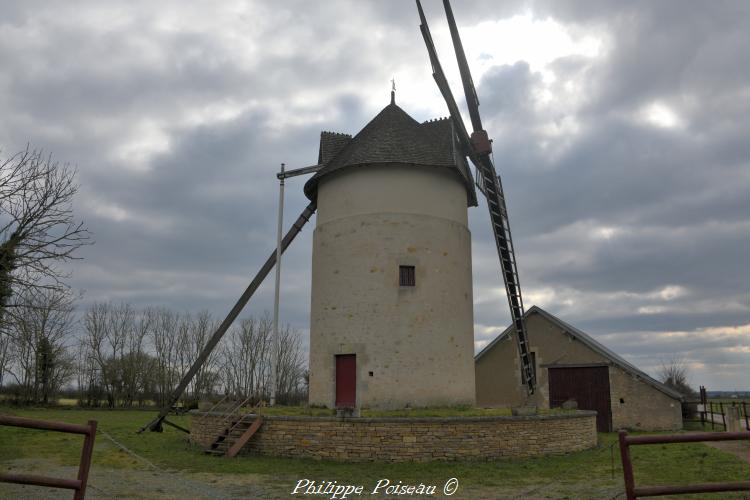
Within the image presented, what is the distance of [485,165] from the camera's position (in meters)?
20.1

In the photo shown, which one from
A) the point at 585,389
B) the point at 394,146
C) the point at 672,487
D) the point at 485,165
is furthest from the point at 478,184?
the point at 672,487

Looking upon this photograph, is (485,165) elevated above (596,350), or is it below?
above

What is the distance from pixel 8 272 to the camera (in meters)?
11.8

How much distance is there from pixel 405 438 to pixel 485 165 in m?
10.3

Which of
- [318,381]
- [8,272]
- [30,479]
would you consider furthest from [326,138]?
[30,479]

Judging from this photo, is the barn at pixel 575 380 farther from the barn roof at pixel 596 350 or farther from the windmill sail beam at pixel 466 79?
the windmill sail beam at pixel 466 79

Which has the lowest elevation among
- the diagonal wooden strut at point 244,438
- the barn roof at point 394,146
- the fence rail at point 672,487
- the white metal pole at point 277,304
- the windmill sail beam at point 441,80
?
the diagonal wooden strut at point 244,438

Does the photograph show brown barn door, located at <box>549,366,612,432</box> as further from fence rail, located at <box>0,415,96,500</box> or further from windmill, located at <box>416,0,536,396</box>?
fence rail, located at <box>0,415,96,500</box>

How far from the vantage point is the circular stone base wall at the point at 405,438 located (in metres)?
13.7

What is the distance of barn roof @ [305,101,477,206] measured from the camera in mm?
18484

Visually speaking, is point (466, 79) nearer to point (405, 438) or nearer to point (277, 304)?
point (277, 304)

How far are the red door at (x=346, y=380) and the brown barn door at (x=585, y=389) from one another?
11.4 metres

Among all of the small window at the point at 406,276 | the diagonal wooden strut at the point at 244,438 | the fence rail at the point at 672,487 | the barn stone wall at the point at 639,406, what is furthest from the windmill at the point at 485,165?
the fence rail at the point at 672,487

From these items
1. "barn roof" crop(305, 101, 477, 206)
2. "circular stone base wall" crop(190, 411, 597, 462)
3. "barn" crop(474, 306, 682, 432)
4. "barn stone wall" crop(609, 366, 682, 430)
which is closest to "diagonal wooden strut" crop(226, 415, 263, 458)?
"circular stone base wall" crop(190, 411, 597, 462)
